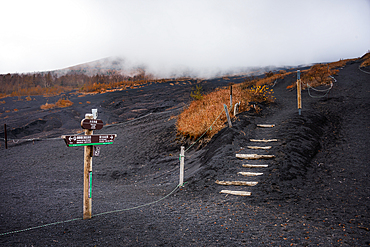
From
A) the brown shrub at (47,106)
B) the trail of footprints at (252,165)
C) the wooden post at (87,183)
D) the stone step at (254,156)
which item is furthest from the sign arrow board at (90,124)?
the brown shrub at (47,106)

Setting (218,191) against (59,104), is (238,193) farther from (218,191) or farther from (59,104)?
(59,104)

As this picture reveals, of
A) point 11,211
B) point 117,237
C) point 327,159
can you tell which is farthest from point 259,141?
point 11,211

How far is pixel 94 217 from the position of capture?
14.9 ft

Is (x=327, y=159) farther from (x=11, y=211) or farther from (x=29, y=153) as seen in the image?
(x=29, y=153)

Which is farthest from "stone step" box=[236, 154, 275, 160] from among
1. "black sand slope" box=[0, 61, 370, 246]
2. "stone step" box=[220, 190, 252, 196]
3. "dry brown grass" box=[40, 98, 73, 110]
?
"dry brown grass" box=[40, 98, 73, 110]

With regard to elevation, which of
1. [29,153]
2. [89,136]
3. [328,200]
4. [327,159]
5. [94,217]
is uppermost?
[89,136]

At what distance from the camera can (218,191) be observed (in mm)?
5535

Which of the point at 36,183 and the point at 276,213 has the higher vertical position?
the point at 276,213

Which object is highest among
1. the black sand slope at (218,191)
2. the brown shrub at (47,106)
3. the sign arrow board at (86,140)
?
the brown shrub at (47,106)

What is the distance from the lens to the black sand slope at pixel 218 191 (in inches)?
142

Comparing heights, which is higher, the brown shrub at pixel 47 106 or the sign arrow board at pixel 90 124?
the brown shrub at pixel 47 106

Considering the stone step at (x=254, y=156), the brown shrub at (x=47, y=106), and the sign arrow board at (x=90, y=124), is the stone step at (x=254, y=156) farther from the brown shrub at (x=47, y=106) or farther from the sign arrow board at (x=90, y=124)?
the brown shrub at (x=47, y=106)

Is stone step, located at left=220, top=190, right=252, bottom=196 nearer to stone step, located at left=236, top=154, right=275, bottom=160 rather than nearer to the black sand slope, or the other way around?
the black sand slope

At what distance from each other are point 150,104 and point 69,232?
2772 cm
